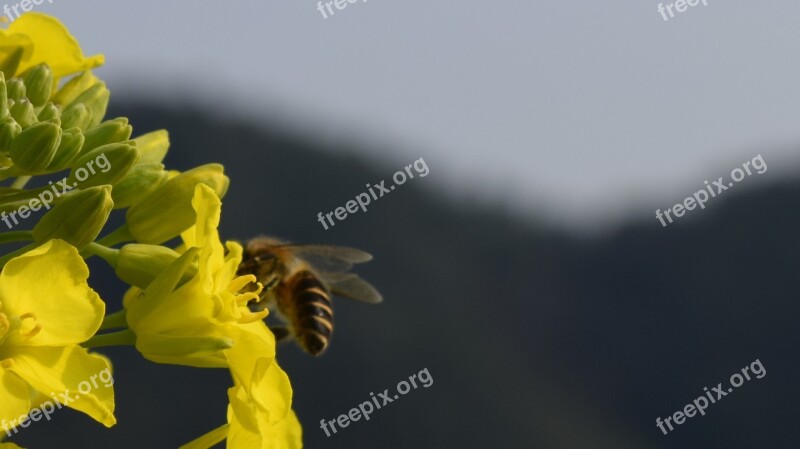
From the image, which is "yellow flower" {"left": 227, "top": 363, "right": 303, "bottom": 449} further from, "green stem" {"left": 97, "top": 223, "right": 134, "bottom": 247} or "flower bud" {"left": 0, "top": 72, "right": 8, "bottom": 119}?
"flower bud" {"left": 0, "top": 72, "right": 8, "bottom": 119}

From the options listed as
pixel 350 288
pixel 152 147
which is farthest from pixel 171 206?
pixel 350 288

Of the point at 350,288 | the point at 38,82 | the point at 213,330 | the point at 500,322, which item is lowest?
the point at 500,322

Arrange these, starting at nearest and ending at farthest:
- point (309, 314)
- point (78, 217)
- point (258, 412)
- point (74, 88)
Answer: point (258, 412) < point (78, 217) < point (74, 88) < point (309, 314)

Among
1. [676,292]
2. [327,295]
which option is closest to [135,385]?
[676,292]

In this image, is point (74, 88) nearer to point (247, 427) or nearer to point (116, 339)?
point (116, 339)

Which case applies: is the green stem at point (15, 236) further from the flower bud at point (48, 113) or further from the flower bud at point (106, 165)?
the flower bud at point (48, 113)

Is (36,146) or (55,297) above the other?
(36,146)

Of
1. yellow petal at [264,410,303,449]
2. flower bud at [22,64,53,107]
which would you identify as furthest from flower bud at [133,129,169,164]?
yellow petal at [264,410,303,449]

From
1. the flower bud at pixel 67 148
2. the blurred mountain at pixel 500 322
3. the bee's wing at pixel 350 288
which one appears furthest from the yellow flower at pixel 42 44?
the blurred mountain at pixel 500 322
